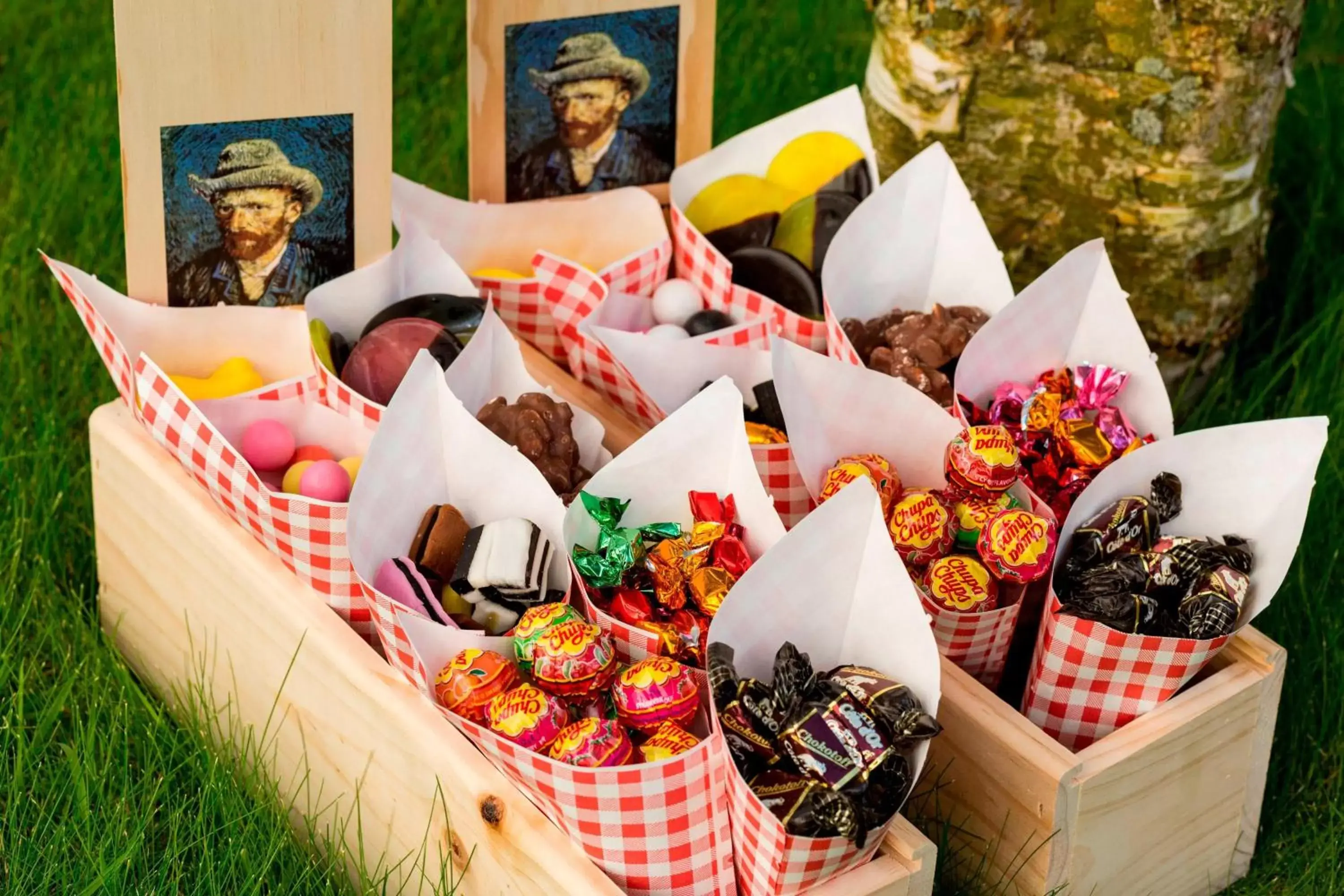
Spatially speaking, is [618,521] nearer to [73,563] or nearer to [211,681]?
[211,681]

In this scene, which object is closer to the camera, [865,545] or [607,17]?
[865,545]

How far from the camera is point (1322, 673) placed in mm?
2021

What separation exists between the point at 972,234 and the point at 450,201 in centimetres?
73

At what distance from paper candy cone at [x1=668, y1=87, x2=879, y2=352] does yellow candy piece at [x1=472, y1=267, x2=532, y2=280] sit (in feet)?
0.75

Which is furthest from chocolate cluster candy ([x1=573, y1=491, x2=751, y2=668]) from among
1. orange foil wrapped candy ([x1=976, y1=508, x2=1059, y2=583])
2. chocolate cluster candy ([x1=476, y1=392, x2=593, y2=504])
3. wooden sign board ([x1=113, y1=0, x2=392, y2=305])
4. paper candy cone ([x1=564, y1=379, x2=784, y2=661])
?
wooden sign board ([x1=113, y1=0, x2=392, y2=305])

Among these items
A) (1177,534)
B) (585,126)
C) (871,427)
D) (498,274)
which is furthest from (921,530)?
(585,126)

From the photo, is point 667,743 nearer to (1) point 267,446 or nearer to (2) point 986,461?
(2) point 986,461

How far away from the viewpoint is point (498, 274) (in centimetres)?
215

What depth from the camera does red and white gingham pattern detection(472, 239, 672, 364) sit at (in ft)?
6.87

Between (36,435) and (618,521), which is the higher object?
(618,521)

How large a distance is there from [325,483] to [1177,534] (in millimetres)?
938

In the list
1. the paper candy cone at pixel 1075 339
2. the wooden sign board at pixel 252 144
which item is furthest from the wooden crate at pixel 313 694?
the paper candy cone at pixel 1075 339

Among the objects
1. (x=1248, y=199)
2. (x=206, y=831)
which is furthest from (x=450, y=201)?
(x=1248, y=199)

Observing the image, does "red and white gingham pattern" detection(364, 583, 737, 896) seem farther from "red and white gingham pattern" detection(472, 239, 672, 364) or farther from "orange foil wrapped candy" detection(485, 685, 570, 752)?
"red and white gingham pattern" detection(472, 239, 672, 364)
